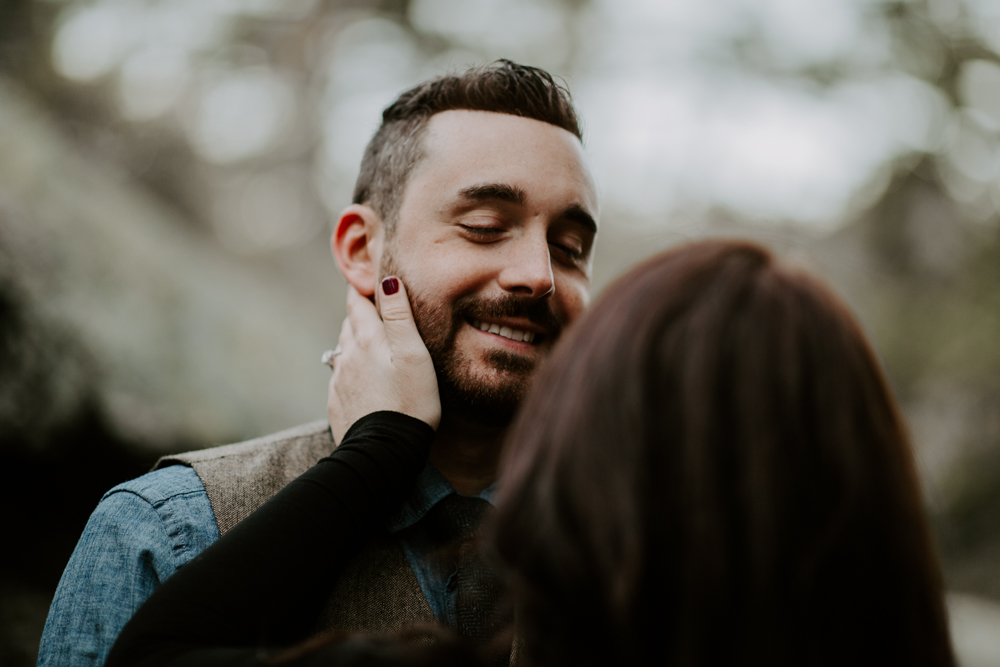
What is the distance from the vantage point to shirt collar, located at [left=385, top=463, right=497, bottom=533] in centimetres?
166

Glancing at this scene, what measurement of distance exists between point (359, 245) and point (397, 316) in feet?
1.28

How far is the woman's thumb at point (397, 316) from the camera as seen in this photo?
1772 millimetres

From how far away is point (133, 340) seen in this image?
12.4 feet

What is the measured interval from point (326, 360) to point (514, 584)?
3.92 ft

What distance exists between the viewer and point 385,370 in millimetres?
1698

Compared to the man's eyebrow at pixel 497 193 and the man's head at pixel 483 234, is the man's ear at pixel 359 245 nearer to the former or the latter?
the man's head at pixel 483 234

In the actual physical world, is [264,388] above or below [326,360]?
below

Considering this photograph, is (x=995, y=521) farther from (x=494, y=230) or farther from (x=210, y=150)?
(x=210, y=150)

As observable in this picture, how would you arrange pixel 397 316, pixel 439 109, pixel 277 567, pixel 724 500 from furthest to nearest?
pixel 439 109 → pixel 397 316 → pixel 277 567 → pixel 724 500

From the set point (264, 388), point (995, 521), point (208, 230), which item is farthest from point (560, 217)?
point (995, 521)

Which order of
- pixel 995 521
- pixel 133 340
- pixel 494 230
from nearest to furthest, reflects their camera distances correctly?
pixel 494 230, pixel 133 340, pixel 995 521

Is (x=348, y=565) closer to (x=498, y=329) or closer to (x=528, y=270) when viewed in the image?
(x=498, y=329)

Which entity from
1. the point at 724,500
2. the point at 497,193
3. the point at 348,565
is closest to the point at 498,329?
the point at 497,193

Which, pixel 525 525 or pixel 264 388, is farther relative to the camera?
pixel 264 388
